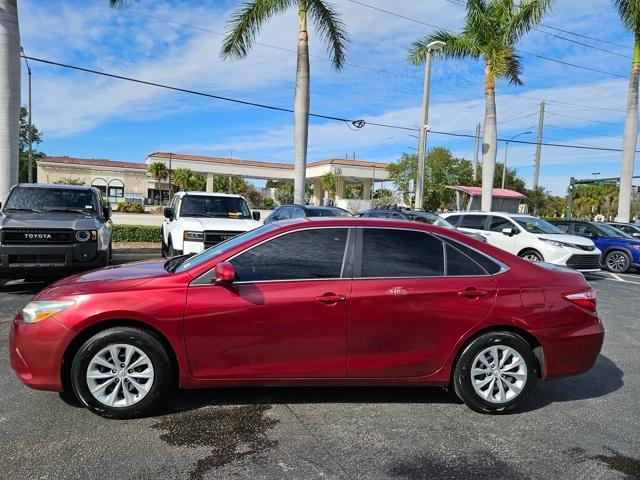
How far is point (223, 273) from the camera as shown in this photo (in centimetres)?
375

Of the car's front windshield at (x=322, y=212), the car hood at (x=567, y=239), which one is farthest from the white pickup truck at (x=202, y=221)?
the car hood at (x=567, y=239)

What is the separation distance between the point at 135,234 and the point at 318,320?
13925 mm

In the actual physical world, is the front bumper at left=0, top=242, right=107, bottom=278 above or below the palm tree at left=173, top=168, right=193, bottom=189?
below

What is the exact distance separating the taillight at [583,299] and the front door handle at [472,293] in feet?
2.43

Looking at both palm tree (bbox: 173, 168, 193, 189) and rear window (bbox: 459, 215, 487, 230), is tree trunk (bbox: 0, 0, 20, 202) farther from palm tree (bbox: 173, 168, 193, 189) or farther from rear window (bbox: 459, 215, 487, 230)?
palm tree (bbox: 173, 168, 193, 189)

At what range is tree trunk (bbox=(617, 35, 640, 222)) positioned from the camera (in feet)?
69.5

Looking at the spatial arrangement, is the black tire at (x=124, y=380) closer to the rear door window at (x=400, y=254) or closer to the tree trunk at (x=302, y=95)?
the rear door window at (x=400, y=254)

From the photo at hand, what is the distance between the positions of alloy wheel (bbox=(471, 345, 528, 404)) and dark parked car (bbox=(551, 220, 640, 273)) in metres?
13.1

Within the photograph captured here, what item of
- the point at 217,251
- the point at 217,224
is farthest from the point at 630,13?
the point at 217,251

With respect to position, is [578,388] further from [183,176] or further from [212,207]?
[183,176]

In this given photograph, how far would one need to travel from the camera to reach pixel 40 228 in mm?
7816

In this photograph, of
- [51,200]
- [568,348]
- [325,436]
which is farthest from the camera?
[51,200]

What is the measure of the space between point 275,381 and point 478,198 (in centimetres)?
3119

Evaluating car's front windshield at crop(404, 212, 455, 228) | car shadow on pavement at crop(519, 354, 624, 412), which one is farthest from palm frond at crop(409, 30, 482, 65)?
car shadow on pavement at crop(519, 354, 624, 412)
